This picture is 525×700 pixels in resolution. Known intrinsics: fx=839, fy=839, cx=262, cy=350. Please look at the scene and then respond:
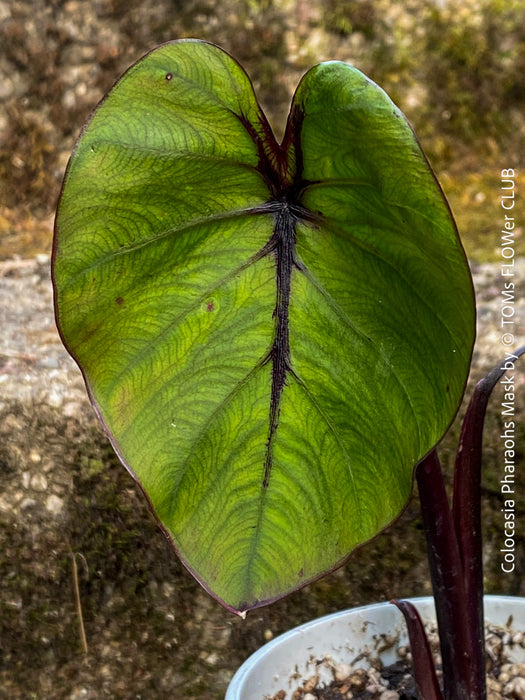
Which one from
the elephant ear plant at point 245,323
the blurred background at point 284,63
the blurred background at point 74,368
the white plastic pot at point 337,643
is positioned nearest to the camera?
the elephant ear plant at point 245,323

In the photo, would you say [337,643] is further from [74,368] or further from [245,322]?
[74,368]

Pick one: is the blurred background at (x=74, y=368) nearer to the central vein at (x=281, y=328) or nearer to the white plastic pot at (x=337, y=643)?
the white plastic pot at (x=337, y=643)

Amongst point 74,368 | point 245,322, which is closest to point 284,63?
point 74,368

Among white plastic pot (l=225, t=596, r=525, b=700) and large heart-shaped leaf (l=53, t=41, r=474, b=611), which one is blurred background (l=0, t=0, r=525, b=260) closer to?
white plastic pot (l=225, t=596, r=525, b=700)

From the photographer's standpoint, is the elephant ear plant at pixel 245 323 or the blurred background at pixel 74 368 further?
the blurred background at pixel 74 368

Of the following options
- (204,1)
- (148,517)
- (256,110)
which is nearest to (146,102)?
(256,110)

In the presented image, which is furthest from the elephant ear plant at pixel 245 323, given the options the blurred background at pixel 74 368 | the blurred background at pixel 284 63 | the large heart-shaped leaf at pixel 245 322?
the blurred background at pixel 284 63

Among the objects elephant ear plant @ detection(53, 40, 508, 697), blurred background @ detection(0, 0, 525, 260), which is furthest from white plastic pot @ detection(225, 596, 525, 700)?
blurred background @ detection(0, 0, 525, 260)

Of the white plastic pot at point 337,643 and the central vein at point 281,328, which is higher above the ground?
the central vein at point 281,328
